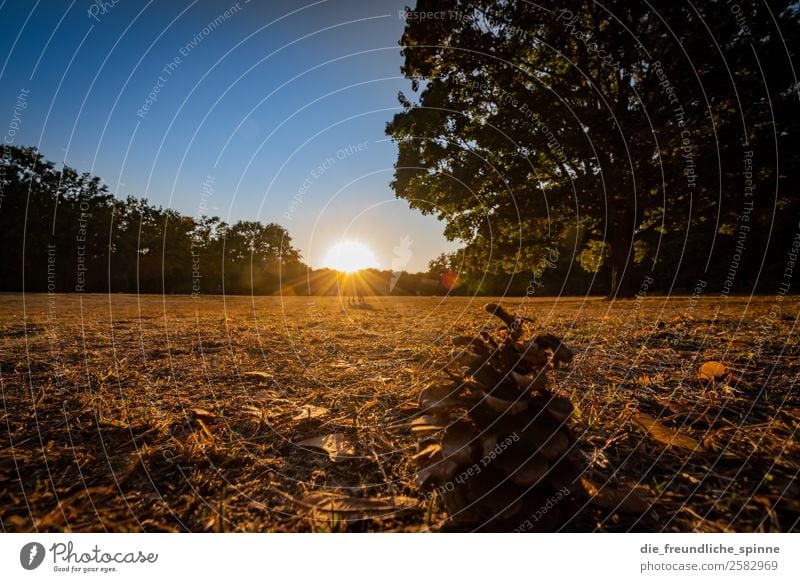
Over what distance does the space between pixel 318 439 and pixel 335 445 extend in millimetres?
148

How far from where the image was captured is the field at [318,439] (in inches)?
59.1

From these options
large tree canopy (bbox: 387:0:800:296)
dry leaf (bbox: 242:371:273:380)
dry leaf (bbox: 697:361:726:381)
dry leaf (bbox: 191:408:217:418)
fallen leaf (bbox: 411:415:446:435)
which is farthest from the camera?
large tree canopy (bbox: 387:0:800:296)

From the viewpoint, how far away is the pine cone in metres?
1.40

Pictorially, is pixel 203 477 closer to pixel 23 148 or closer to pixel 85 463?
pixel 85 463

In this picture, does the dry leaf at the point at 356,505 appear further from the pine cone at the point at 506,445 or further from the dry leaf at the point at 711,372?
the dry leaf at the point at 711,372

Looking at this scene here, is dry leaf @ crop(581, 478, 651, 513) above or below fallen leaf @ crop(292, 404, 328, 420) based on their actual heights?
above

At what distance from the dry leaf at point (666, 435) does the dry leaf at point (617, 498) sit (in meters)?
0.66

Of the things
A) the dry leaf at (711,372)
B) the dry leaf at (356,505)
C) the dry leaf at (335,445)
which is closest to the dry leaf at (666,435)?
the dry leaf at (711,372)

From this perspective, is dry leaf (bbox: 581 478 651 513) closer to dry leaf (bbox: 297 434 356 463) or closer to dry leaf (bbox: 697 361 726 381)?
dry leaf (bbox: 297 434 356 463)

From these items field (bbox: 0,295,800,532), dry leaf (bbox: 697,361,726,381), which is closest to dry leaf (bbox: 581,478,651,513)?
field (bbox: 0,295,800,532)

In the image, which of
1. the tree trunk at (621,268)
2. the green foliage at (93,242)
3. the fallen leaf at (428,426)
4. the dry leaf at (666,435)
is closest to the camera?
the fallen leaf at (428,426)

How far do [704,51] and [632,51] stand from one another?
2.26 metres

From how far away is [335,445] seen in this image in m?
2.11

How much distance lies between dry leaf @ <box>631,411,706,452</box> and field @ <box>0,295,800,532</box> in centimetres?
2
